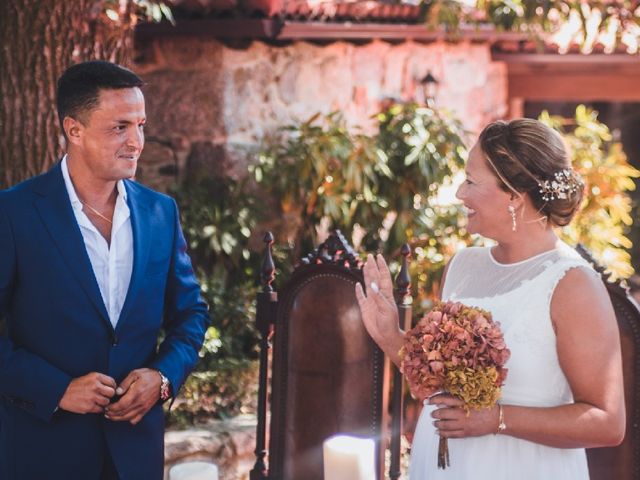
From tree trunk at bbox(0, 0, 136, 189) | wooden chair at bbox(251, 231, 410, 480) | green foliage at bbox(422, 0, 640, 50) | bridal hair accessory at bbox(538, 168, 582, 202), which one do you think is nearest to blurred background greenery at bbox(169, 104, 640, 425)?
green foliage at bbox(422, 0, 640, 50)

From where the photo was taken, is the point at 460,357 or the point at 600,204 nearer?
the point at 460,357

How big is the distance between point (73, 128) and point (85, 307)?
1.54 ft

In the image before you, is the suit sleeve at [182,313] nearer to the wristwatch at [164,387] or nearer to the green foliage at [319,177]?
the wristwatch at [164,387]

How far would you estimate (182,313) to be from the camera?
8.13 ft

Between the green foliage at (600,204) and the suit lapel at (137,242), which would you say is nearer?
the suit lapel at (137,242)

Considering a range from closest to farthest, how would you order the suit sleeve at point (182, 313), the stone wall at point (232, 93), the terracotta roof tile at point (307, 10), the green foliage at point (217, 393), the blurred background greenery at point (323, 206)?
the suit sleeve at point (182, 313) < the green foliage at point (217, 393) < the blurred background greenery at point (323, 206) < the terracotta roof tile at point (307, 10) < the stone wall at point (232, 93)

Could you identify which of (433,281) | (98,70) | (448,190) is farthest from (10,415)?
(448,190)

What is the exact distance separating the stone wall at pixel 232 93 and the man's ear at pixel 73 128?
2.68 meters

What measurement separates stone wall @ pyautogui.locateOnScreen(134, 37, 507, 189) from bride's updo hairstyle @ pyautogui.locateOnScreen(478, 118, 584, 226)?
3032 mm

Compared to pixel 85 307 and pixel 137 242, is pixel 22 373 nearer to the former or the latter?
pixel 85 307

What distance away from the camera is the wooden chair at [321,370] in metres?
2.95

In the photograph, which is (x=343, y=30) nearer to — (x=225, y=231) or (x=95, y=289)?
(x=225, y=231)

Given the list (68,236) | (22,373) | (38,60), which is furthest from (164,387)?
(38,60)

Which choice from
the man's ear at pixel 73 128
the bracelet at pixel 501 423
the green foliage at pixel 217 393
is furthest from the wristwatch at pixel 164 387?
the green foliage at pixel 217 393
